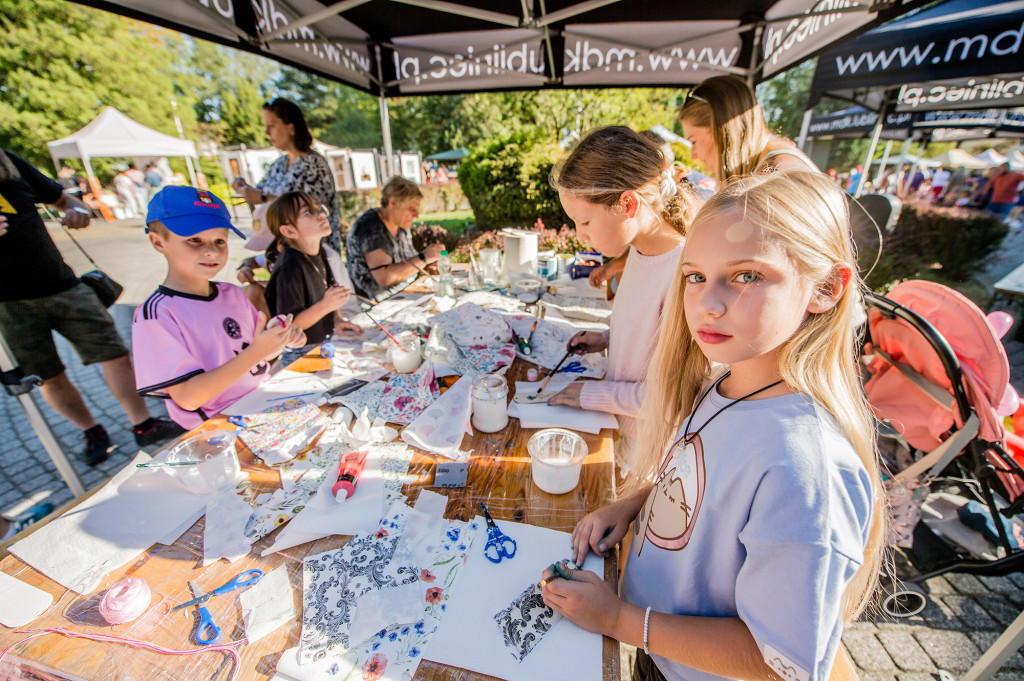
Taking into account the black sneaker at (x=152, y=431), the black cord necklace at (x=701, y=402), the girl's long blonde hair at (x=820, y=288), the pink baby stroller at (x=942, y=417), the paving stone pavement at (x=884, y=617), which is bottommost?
the paving stone pavement at (x=884, y=617)

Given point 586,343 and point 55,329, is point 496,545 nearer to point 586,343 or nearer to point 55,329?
point 586,343

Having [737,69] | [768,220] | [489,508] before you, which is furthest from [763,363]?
[737,69]

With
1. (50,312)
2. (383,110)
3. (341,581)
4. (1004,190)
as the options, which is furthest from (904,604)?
(1004,190)

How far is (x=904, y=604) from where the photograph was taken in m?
2.01

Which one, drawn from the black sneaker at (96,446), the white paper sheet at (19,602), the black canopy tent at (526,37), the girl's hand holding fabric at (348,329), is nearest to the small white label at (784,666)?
the white paper sheet at (19,602)

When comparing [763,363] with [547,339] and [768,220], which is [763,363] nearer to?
[768,220]

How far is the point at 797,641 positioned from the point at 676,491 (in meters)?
0.36

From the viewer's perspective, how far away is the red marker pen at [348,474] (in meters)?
1.25

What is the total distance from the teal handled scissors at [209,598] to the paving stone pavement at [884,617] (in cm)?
245

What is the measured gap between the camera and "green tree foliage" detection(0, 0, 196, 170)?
18672 mm

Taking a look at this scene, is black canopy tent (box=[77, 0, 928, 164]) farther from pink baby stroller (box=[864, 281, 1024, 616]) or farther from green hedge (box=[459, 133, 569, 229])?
green hedge (box=[459, 133, 569, 229])

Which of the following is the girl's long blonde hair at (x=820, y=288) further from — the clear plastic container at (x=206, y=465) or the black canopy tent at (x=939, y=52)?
the black canopy tent at (x=939, y=52)

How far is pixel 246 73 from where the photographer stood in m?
38.3

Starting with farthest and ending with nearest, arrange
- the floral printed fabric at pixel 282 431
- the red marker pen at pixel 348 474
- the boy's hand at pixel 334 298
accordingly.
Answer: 1. the boy's hand at pixel 334 298
2. the floral printed fabric at pixel 282 431
3. the red marker pen at pixel 348 474
